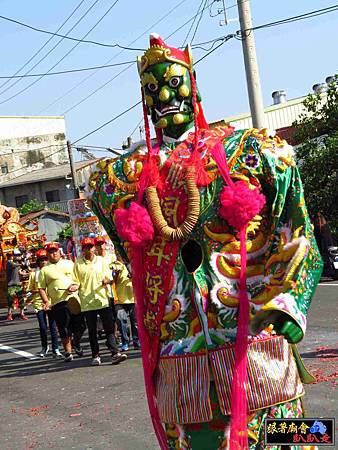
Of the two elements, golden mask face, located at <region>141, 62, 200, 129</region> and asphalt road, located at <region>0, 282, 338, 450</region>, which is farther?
asphalt road, located at <region>0, 282, 338, 450</region>

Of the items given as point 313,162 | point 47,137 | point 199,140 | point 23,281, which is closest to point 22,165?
point 47,137

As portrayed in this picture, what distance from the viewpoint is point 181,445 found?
3.20 m

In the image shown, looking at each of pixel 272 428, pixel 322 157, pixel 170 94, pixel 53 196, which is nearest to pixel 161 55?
pixel 170 94

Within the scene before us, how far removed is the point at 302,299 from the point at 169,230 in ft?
1.79

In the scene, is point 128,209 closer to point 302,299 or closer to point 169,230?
point 169,230

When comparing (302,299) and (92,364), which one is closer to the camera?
(302,299)

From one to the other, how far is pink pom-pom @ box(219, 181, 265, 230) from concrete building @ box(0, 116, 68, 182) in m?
58.1

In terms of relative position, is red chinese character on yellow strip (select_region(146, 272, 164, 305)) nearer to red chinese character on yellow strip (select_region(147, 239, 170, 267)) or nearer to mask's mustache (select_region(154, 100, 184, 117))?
red chinese character on yellow strip (select_region(147, 239, 170, 267))

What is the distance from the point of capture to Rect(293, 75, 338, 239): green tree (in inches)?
759

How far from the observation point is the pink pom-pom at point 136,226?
319cm

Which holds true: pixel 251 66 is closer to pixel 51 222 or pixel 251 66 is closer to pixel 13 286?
pixel 13 286

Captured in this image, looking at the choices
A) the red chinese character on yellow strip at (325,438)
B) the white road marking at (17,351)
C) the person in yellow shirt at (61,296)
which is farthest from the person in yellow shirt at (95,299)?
the red chinese character on yellow strip at (325,438)

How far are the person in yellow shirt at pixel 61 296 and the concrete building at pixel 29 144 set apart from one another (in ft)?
159

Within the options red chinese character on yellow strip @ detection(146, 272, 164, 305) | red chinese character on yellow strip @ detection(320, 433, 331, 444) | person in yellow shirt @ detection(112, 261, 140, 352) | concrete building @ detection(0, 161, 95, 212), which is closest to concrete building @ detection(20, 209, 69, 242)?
concrete building @ detection(0, 161, 95, 212)
